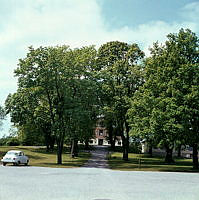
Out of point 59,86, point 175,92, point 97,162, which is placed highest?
point 59,86

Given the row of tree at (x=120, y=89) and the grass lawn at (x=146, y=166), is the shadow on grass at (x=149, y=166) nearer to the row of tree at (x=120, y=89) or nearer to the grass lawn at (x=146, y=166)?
the grass lawn at (x=146, y=166)

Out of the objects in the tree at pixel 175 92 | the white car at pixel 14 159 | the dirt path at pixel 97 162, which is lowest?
the dirt path at pixel 97 162

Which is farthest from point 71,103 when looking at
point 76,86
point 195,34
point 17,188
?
point 17,188

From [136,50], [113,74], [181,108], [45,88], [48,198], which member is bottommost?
[48,198]

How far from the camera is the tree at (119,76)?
1760 inches

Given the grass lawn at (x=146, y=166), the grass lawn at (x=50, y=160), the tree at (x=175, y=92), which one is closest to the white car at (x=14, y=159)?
the grass lawn at (x=50, y=160)

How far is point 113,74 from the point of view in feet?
154

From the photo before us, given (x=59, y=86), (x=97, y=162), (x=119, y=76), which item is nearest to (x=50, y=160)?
(x=97, y=162)

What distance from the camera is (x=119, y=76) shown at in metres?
46.8

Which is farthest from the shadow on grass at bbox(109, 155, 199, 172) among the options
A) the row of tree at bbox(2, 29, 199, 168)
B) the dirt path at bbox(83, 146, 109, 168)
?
the row of tree at bbox(2, 29, 199, 168)

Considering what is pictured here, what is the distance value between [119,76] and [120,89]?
2.07 meters

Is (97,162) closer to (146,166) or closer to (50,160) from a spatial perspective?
(50,160)

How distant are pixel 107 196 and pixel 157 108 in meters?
20.3

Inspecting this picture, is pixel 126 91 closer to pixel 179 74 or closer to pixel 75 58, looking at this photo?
pixel 75 58
